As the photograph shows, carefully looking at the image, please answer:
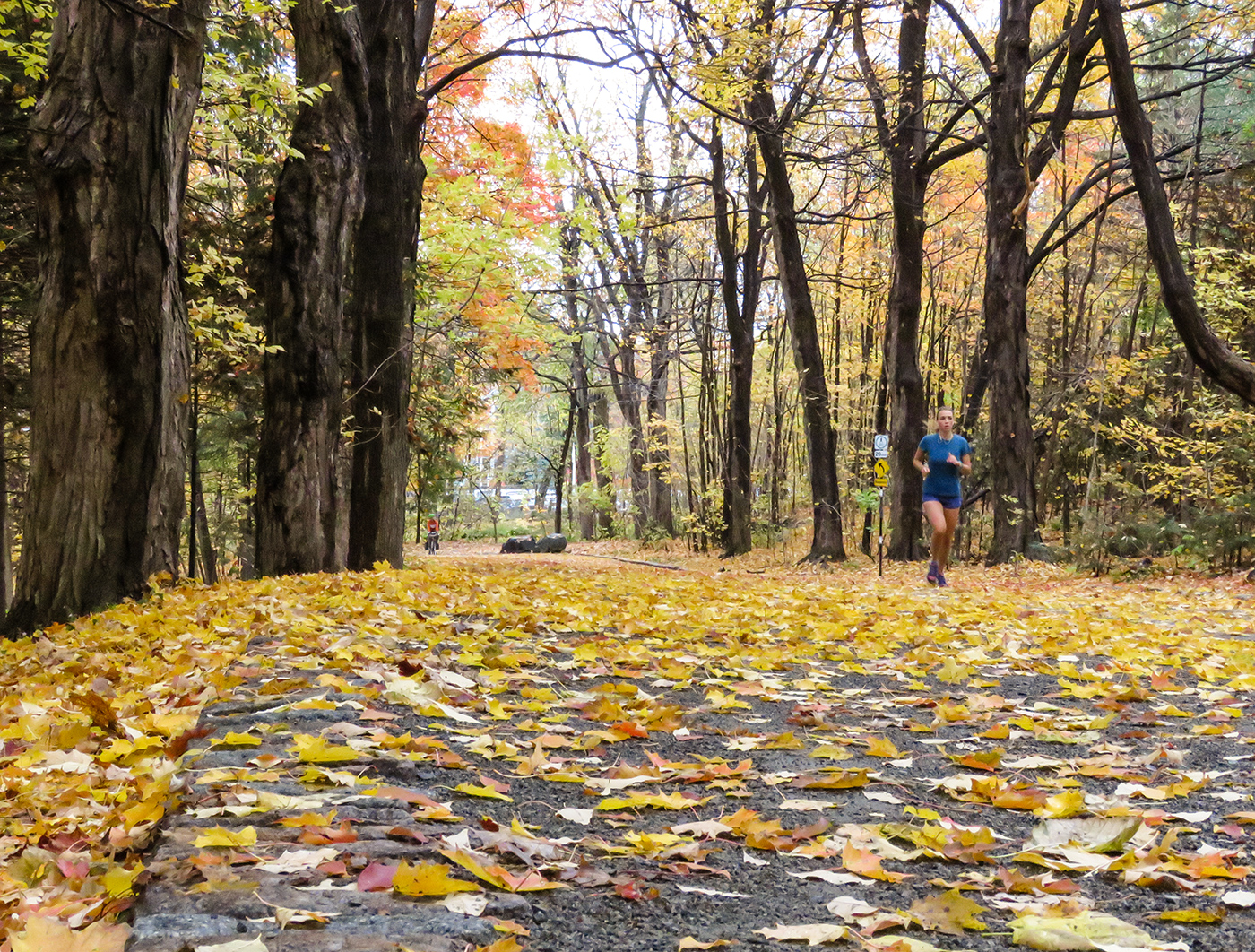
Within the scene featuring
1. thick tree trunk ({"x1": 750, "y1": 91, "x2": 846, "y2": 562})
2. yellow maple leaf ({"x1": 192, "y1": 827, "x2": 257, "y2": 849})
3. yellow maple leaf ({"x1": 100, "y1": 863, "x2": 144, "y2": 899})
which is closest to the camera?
yellow maple leaf ({"x1": 100, "y1": 863, "x2": 144, "y2": 899})

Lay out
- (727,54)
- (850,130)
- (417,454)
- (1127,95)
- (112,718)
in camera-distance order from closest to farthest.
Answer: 1. (112,718)
2. (1127,95)
3. (727,54)
4. (417,454)
5. (850,130)

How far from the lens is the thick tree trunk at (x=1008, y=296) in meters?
13.8

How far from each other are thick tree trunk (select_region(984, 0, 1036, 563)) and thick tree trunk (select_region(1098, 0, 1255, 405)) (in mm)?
3466

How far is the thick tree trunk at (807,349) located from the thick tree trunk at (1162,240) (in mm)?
6737

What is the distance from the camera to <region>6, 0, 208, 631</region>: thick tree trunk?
22.9ft

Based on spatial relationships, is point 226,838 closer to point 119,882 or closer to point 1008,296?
point 119,882

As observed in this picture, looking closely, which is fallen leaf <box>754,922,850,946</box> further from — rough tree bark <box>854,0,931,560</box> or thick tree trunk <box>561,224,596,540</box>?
thick tree trunk <box>561,224,596,540</box>

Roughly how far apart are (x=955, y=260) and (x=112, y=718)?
25532mm

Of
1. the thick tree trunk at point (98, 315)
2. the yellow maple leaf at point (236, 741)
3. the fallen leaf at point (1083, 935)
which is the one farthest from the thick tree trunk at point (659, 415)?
the fallen leaf at point (1083, 935)

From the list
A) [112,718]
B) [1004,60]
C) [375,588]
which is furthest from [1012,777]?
[1004,60]

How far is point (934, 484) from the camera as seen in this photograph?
10.9 m

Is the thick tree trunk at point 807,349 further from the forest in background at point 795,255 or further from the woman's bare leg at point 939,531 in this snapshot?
the woman's bare leg at point 939,531

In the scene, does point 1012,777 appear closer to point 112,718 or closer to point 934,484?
point 112,718


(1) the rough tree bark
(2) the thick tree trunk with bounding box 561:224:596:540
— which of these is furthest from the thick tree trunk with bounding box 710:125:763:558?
(2) the thick tree trunk with bounding box 561:224:596:540
